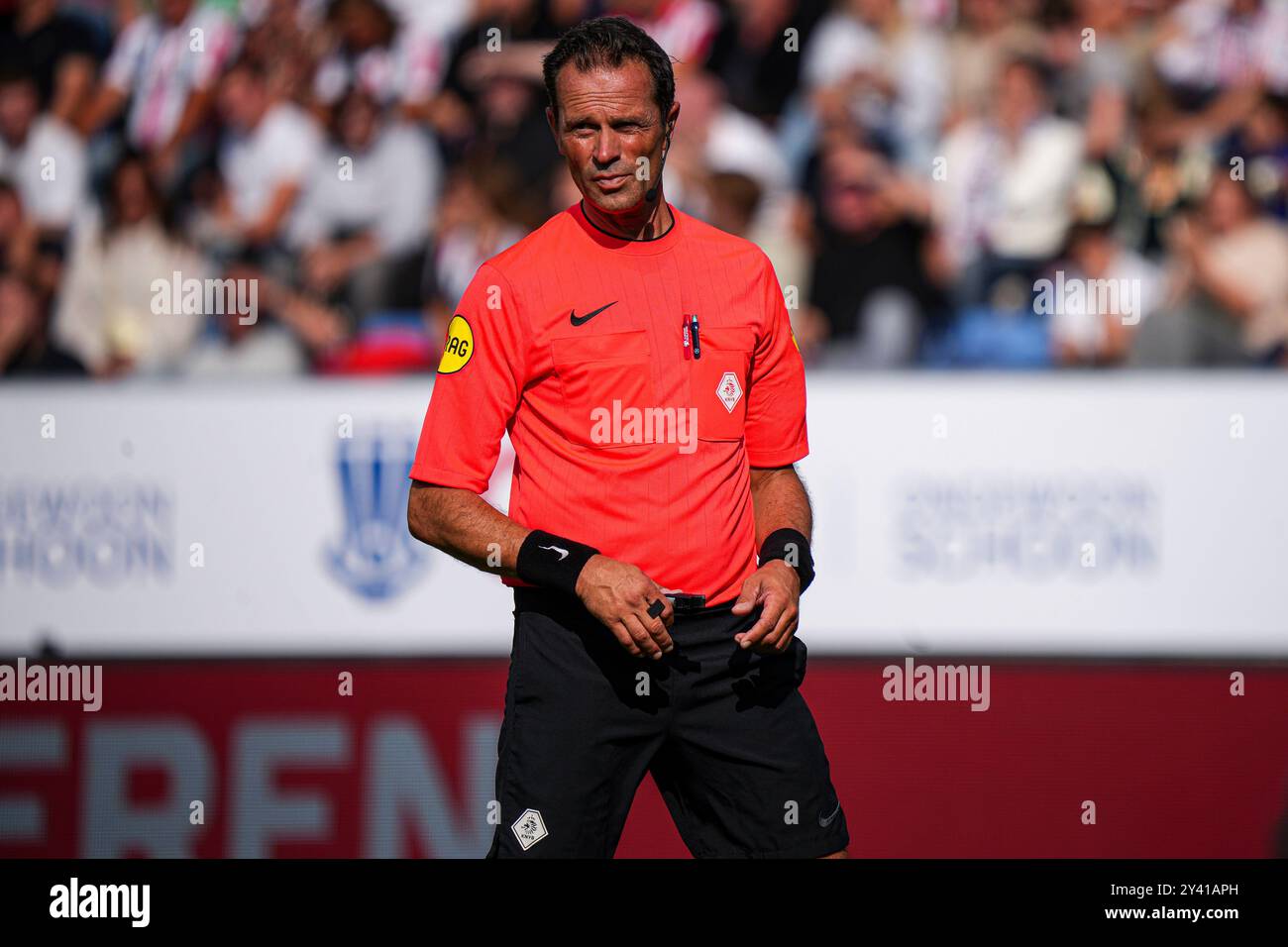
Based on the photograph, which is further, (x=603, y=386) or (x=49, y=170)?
(x=49, y=170)

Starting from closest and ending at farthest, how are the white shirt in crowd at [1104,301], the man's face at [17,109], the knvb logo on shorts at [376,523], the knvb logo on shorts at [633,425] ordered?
the knvb logo on shorts at [633,425], the knvb logo on shorts at [376,523], the white shirt in crowd at [1104,301], the man's face at [17,109]

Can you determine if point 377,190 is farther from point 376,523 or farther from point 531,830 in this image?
point 531,830

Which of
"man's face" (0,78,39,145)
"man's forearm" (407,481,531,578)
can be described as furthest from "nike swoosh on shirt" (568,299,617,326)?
"man's face" (0,78,39,145)

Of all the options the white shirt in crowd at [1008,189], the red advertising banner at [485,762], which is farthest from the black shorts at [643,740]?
the white shirt in crowd at [1008,189]

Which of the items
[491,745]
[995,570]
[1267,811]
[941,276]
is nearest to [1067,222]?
[941,276]

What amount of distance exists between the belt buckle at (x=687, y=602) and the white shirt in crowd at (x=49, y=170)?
16.9ft

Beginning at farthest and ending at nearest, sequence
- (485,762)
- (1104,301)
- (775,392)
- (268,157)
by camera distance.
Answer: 1. (268,157)
2. (1104,301)
3. (485,762)
4. (775,392)

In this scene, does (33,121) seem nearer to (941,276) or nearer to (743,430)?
(941,276)

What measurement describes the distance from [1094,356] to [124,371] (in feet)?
13.5

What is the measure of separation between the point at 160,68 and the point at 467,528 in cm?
552

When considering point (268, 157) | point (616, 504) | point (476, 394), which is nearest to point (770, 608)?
point (616, 504)

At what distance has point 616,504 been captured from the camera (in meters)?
3.30

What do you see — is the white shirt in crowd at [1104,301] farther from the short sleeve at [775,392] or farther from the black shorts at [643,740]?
the black shorts at [643,740]

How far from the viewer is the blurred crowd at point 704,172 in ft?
22.2
